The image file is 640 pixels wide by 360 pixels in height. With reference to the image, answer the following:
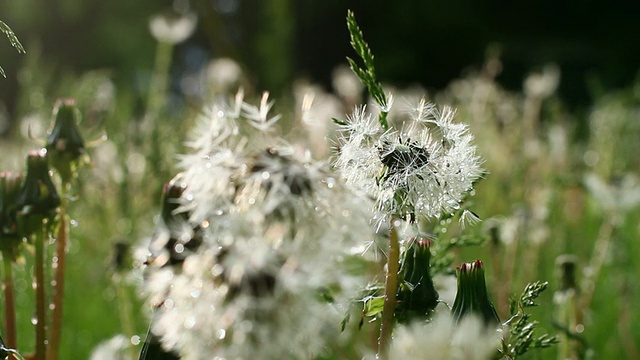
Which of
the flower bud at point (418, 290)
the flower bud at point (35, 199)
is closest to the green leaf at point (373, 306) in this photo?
the flower bud at point (418, 290)

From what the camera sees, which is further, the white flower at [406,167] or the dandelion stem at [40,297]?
the dandelion stem at [40,297]

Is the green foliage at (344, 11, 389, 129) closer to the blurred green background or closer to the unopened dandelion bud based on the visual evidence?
the blurred green background

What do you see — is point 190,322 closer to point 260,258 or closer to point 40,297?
point 260,258

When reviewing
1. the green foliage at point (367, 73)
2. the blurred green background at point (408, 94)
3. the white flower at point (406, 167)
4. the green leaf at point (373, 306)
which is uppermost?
the green foliage at point (367, 73)

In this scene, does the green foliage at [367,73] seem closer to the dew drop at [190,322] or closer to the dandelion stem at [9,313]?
the dew drop at [190,322]

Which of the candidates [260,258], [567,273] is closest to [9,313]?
[260,258]

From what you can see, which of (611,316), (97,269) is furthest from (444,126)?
(97,269)
